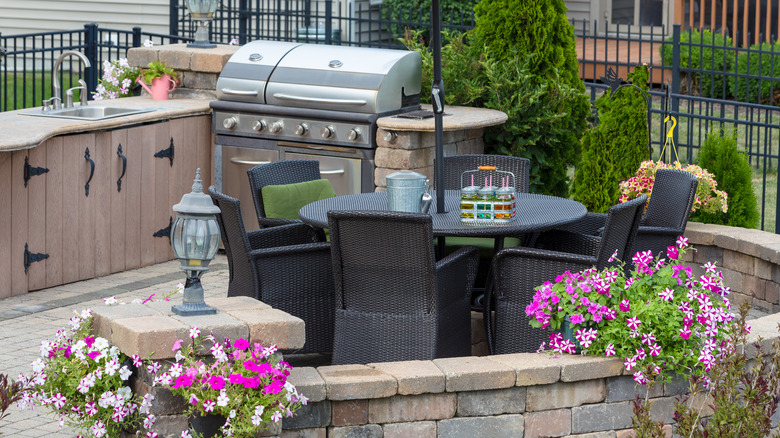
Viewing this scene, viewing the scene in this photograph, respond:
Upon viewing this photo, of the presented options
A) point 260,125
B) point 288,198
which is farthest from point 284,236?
point 260,125

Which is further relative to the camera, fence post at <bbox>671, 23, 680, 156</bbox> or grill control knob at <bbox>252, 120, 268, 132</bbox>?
fence post at <bbox>671, 23, 680, 156</bbox>

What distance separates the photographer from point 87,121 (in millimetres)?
7758

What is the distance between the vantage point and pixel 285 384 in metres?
4.11

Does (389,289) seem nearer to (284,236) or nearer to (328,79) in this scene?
(284,236)

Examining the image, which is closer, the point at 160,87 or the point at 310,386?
the point at 310,386

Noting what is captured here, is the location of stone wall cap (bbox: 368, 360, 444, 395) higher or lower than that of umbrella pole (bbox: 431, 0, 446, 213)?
lower

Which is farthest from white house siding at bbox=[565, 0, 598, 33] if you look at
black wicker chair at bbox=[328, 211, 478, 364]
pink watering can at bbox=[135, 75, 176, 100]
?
black wicker chair at bbox=[328, 211, 478, 364]

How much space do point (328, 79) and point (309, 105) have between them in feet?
0.78

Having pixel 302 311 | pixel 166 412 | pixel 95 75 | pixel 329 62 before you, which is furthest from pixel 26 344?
pixel 95 75

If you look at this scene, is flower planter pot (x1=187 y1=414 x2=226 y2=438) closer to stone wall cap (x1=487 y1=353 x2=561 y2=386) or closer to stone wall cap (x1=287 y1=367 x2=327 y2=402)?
stone wall cap (x1=287 y1=367 x2=327 y2=402)

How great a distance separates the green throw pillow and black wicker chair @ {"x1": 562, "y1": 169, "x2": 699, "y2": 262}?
1437 millimetres

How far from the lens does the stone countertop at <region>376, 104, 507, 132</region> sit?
7.76 meters

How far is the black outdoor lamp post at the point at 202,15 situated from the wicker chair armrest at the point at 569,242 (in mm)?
4128

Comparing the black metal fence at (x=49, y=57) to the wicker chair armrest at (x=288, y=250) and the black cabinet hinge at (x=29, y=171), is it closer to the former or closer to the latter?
the black cabinet hinge at (x=29, y=171)
